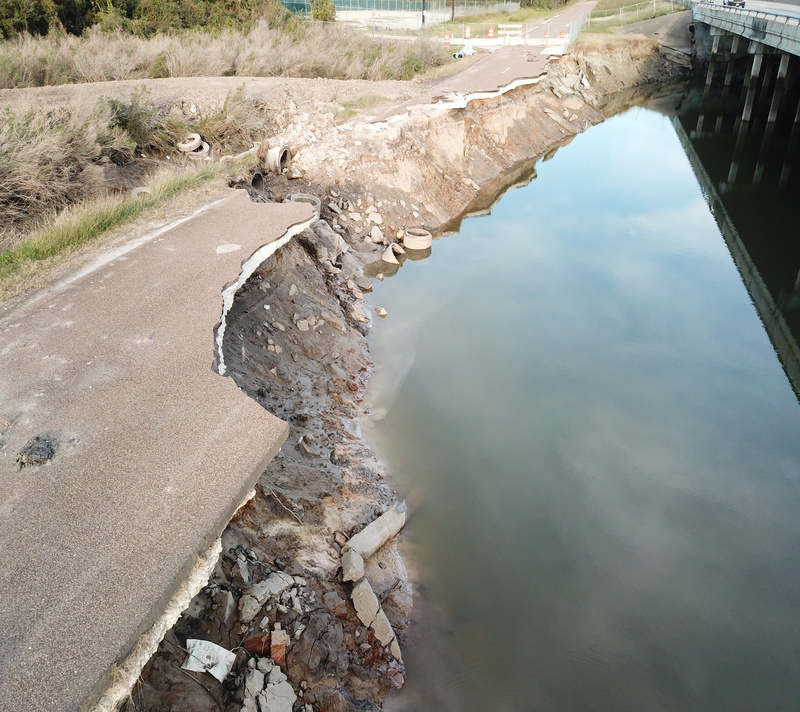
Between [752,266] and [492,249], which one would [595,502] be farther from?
[752,266]

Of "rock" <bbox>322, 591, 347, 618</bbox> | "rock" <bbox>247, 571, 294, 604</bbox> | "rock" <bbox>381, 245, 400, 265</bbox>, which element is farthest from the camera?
"rock" <bbox>381, 245, 400, 265</bbox>

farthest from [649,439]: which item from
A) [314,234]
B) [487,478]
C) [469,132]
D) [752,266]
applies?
[469,132]

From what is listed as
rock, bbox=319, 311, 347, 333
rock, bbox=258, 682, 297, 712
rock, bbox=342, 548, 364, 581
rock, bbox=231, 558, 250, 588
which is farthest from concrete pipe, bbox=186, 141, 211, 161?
rock, bbox=258, 682, 297, 712

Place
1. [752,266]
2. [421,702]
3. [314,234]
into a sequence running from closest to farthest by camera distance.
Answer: [421,702] < [314,234] < [752,266]

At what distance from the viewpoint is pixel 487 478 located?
842 cm

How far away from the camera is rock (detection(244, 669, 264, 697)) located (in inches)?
182

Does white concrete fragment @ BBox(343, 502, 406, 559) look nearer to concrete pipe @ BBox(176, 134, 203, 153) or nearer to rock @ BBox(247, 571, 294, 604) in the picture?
rock @ BBox(247, 571, 294, 604)

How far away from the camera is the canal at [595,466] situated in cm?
610

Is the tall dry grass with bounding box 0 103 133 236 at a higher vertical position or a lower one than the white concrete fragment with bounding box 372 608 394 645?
Result: higher

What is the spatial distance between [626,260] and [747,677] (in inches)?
441

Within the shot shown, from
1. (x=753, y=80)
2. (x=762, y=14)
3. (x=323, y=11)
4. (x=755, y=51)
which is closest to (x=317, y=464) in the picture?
(x=762, y=14)

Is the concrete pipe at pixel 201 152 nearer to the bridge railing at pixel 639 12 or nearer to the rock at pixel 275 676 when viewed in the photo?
the rock at pixel 275 676

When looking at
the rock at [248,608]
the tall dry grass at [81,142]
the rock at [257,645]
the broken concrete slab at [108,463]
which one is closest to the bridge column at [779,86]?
the tall dry grass at [81,142]

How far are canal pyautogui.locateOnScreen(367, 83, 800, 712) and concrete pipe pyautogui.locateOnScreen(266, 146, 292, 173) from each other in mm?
4180
